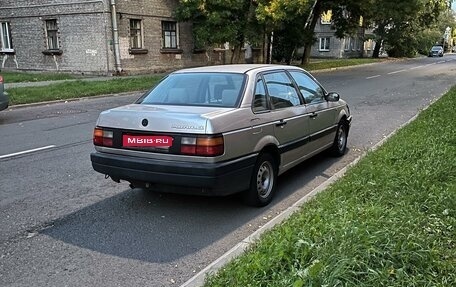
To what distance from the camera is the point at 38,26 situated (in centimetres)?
2494

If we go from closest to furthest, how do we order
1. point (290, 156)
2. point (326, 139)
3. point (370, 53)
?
point (290, 156)
point (326, 139)
point (370, 53)

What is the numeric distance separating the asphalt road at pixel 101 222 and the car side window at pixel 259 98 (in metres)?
1.11

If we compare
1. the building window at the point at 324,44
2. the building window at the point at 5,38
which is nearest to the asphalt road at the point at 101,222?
the building window at the point at 5,38

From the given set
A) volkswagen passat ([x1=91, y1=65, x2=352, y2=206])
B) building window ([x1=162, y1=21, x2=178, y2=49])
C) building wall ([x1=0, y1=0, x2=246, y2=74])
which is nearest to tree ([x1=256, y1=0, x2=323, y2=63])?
building window ([x1=162, y1=21, x2=178, y2=49])

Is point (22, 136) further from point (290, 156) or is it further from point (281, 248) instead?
point (281, 248)

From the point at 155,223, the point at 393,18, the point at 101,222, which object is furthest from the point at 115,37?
the point at 393,18

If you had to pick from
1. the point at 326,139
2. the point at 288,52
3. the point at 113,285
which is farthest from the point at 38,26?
the point at 113,285

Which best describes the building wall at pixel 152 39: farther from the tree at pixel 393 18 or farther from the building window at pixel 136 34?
the tree at pixel 393 18

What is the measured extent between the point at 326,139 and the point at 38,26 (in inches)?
883

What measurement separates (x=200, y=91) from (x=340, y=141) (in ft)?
10.3

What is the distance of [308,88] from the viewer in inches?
256

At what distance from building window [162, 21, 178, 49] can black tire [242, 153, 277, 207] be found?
22.2 meters

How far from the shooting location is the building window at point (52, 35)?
24.4 meters

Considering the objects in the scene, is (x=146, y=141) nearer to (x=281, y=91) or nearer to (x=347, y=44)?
(x=281, y=91)
